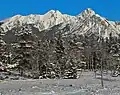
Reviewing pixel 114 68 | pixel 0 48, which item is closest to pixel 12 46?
pixel 0 48

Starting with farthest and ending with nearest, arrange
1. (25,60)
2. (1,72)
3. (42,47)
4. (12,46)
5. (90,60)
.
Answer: (90,60)
(12,46)
(42,47)
(25,60)
(1,72)

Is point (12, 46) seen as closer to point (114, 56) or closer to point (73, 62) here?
point (73, 62)

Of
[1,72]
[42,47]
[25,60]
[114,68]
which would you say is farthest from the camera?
[114,68]

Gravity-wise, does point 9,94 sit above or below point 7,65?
below

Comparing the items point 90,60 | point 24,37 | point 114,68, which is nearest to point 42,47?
point 24,37

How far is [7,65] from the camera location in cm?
5878

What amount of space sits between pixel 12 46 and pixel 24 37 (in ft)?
41.8

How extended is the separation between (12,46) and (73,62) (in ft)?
58.6

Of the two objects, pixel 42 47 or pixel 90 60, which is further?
pixel 90 60

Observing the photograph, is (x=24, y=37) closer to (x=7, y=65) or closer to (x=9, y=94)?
(x=7, y=65)

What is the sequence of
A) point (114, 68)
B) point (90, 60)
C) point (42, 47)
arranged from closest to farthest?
point (42, 47)
point (114, 68)
point (90, 60)

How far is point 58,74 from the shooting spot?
205 feet

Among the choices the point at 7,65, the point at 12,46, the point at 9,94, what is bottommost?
the point at 9,94

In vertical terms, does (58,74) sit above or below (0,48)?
below
